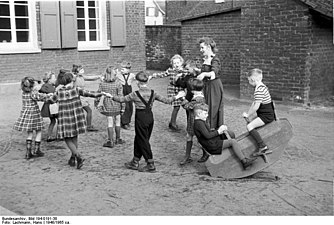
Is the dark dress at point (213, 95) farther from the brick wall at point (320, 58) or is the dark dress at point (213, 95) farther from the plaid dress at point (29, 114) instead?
the brick wall at point (320, 58)

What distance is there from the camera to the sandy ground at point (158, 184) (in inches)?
189

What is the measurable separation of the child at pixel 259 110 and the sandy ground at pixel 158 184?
515 millimetres

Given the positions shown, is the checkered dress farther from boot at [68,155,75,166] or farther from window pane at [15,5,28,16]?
window pane at [15,5,28,16]

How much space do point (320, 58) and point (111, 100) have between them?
6.35 meters

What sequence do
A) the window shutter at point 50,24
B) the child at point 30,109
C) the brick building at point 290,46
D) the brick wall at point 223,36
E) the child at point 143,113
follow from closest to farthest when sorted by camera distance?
the child at point 143,113 → the child at point 30,109 → the brick building at point 290,46 → the window shutter at point 50,24 → the brick wall at point 223,36

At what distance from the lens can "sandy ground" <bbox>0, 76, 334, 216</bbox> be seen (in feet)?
15.8

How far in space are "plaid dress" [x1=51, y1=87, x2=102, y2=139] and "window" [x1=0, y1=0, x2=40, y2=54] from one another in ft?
25.6

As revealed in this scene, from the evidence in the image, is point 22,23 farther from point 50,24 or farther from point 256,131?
point 256,131

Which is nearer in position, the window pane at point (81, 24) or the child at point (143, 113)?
the child at point (143, 113)

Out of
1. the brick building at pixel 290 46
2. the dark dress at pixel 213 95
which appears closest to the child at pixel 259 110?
the dark dress at pixel 213 95

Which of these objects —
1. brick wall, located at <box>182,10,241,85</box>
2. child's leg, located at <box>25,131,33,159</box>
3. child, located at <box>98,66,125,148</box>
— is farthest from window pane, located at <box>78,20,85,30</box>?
child's leg, located at <box>25,131,33,159</box>

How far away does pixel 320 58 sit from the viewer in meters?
11.4

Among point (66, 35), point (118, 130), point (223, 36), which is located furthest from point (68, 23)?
point (118, 130)

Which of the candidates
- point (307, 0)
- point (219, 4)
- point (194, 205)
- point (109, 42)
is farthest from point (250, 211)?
point (219, 4)
